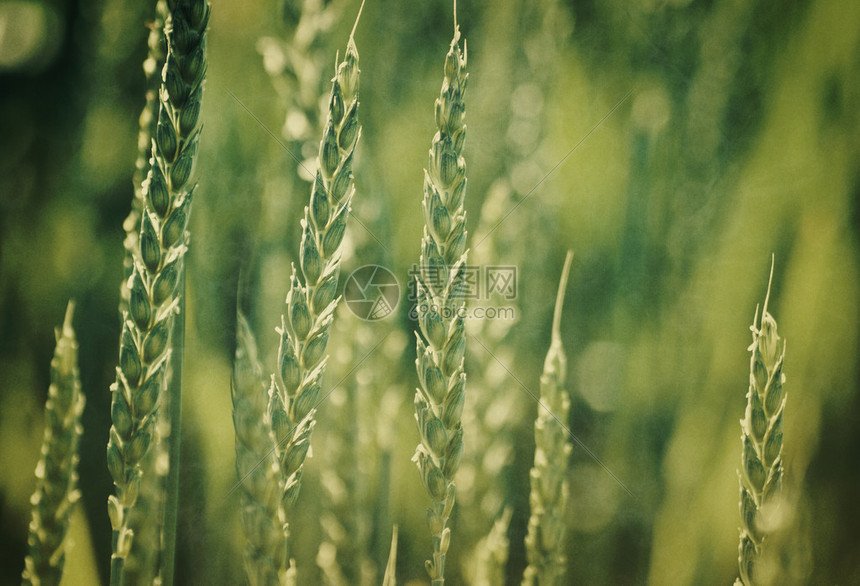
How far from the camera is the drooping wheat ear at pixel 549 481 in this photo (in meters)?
0.84

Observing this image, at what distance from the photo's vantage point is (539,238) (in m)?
0.92

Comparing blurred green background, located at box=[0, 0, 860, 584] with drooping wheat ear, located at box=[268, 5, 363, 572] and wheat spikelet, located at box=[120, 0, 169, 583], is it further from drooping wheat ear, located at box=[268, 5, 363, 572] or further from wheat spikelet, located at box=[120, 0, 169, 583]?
drooping wheat ear, located at box=[268, 5, 363, 572]

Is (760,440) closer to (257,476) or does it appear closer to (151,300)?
(257,476)

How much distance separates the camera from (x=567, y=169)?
3.01ft

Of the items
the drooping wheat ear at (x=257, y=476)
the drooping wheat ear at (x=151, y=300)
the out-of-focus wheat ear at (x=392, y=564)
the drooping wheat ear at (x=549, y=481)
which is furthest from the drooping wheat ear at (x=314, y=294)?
the drooping wheat ear at (x=549, y=481)

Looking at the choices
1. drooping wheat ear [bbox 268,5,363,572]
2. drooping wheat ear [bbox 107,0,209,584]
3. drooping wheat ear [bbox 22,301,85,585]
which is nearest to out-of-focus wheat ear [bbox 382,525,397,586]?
drooping wheat ear [bbox 268,5,363,572]

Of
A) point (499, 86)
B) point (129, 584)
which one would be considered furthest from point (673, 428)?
point (129, 584)

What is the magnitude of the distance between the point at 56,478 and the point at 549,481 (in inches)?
29.3

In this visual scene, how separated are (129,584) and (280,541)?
0.30m

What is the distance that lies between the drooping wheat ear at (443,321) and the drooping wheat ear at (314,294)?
0.11m

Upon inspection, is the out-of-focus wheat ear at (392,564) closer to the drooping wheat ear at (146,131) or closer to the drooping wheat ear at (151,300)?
the drooping wheat ear at (151,300)

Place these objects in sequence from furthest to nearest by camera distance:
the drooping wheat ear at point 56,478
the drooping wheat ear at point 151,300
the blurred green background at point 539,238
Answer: the blurred green background at point 539,238, the drooping wheat ear at point 56,478, the drooping wheat ear at point 151,300

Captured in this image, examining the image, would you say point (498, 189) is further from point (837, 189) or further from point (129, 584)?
point (129, 584)

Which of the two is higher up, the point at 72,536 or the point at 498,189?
the point at 498,189
